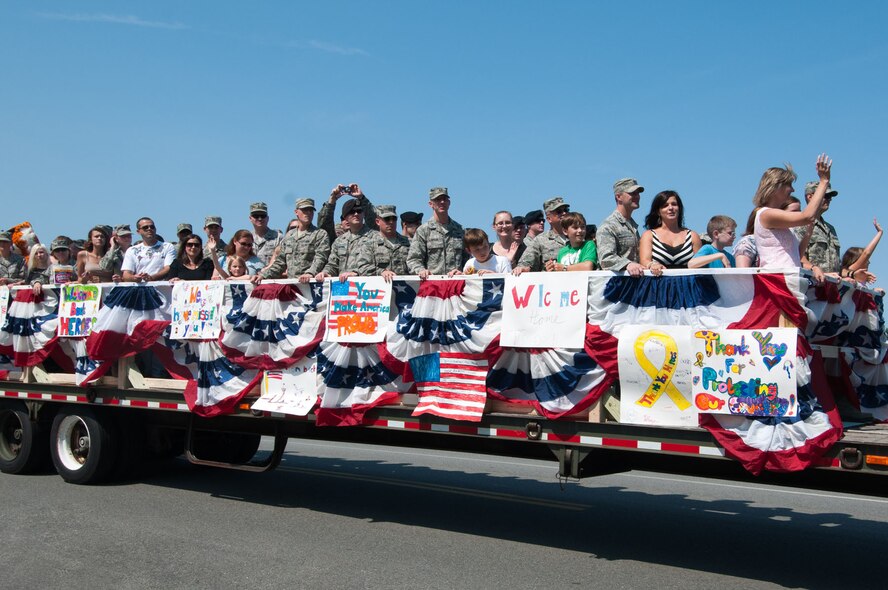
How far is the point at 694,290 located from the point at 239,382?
432 centimetres

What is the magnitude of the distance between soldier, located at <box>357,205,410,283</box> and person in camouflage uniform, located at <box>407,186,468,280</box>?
13.2 inches

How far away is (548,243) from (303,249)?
256cm

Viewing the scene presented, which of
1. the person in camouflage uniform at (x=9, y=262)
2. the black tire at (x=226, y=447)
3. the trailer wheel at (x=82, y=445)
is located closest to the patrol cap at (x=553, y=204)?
the black tire at (x=226, y=447)

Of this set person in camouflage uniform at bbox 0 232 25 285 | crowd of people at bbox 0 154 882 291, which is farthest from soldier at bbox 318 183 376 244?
person in camouflage uniform at bbox 0 232 25 285

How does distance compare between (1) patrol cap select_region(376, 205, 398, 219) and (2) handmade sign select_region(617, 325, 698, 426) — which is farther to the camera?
(1) patrol cap select_region(376, 205, 398, 219)

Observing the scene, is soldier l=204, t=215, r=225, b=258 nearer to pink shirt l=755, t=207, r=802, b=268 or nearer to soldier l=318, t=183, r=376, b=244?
soldier l=318, t=183, r=376, b=244

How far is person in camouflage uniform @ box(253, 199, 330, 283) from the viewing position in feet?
28.8

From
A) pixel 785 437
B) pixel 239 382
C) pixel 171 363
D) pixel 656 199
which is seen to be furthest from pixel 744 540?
pixel 171 363

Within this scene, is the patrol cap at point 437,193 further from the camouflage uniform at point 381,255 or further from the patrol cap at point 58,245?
the patrol cap at point 58,245

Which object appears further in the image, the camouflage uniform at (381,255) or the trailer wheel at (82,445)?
the trailer wheel at (82,445)

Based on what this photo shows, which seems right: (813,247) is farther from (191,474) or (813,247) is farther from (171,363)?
(191,474)

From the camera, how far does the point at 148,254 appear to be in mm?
10453

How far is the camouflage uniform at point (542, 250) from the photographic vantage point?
766 cm

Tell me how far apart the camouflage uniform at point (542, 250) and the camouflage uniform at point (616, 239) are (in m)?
0.98
